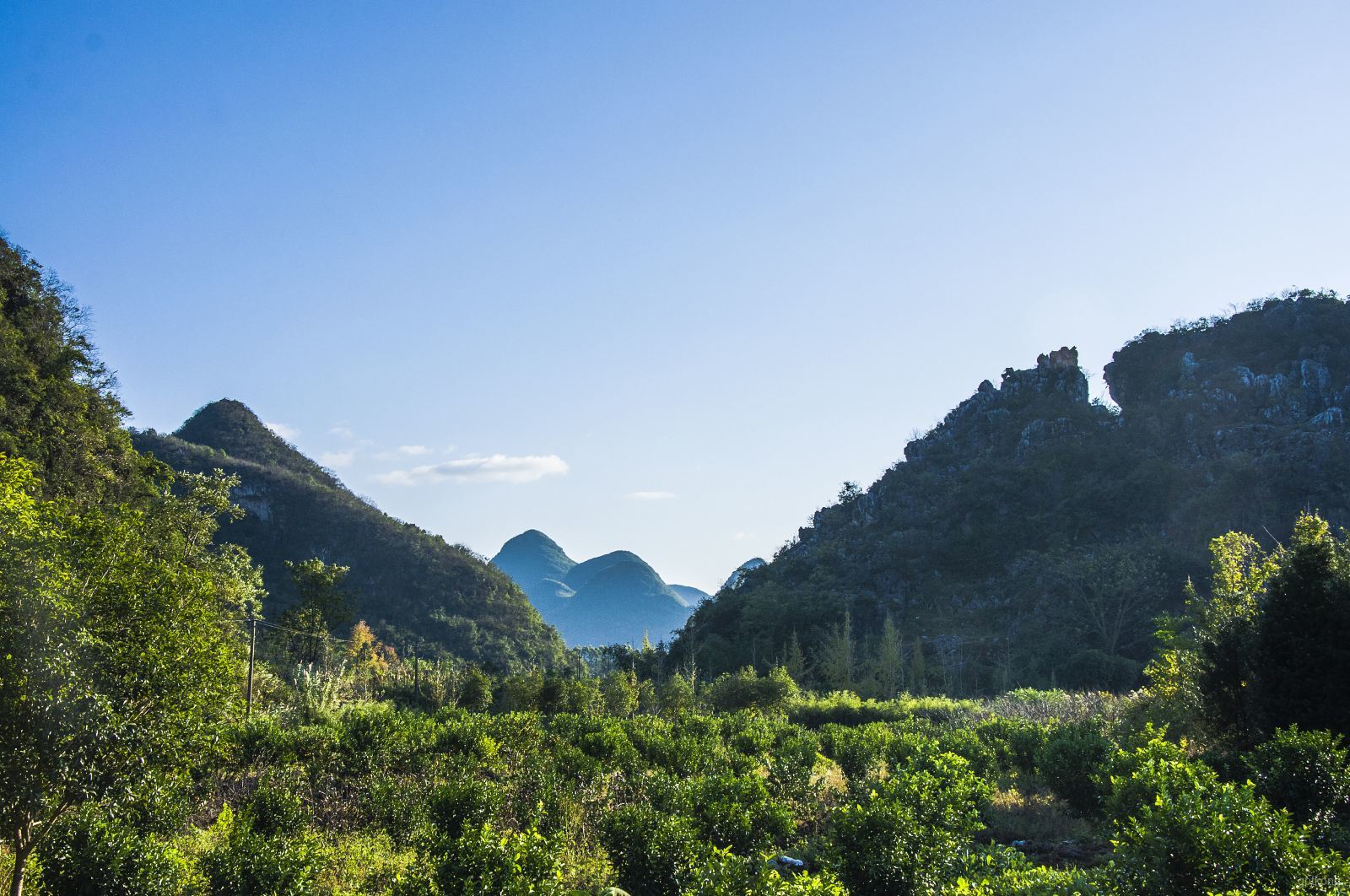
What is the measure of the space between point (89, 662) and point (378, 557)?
73.3 metres

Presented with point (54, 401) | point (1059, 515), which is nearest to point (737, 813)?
point (54, 401)

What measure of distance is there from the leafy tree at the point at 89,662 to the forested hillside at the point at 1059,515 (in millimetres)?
33913

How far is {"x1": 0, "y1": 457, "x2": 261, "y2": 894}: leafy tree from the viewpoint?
20.6 ft

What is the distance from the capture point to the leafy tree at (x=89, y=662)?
629cm

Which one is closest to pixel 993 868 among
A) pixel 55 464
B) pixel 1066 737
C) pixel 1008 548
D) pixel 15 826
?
pixel 1066 737

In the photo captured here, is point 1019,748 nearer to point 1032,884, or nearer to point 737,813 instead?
point 737,813

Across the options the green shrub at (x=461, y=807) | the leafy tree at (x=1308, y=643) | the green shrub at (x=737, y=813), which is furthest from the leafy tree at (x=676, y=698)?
the leafy tree at (x=1308, y=643)

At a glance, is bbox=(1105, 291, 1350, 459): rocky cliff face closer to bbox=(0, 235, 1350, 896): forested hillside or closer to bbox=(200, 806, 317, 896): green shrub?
bbox=(0, 235, 1350, 896): forested hillside

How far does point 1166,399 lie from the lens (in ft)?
231

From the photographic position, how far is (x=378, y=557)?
74938 millimetres

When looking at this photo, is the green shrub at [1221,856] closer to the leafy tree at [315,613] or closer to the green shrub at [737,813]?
the green shrub at [737,813]

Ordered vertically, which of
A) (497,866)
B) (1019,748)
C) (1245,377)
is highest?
(1245,377)

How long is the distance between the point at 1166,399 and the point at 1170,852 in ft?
258

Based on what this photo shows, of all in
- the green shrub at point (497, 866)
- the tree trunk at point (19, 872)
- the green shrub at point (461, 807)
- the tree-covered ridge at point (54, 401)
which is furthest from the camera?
the tree-covered ridge at point (54, 401)
